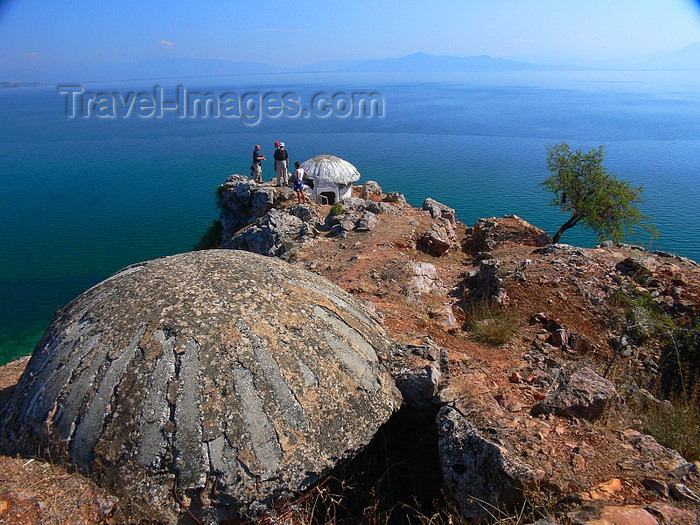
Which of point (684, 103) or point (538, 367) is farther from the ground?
point (684, 103)

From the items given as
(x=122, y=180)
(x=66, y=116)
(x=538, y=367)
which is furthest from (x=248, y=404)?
(x=66, y=116)

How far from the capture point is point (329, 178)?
2644cm

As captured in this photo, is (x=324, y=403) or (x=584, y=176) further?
(x=584, y=176)

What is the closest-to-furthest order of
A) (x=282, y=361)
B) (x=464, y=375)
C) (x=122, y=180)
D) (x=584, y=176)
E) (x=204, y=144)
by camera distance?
(x=282, y=361)
(x=464, y=375)
(x=584, y=176)
(x=122, y=180)
(x=204, y=144)

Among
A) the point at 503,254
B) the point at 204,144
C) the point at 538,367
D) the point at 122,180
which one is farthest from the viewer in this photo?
the point at 204,144

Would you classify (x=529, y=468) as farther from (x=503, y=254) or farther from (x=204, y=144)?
(x=204, y=144)

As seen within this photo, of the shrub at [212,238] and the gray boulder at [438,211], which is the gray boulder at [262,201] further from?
the gray boulder at [438,211]

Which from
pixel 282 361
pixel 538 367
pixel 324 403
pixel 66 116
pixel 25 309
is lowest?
pixel 25 309

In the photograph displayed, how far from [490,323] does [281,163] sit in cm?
1937

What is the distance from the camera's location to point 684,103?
422 feet

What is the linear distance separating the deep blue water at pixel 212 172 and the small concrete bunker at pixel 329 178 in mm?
16088

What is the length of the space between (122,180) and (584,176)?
5532 cm

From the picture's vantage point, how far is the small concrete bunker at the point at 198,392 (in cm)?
486

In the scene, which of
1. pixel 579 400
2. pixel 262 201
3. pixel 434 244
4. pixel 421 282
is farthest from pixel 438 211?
pixel 579 400
